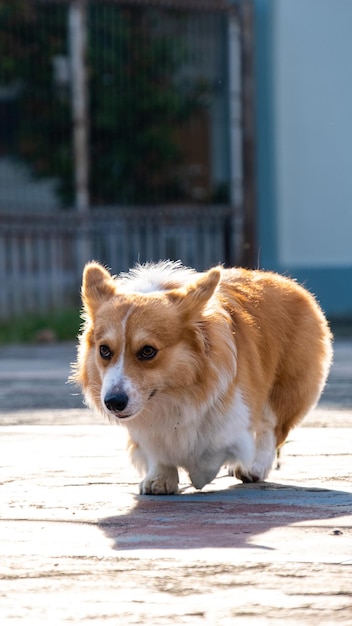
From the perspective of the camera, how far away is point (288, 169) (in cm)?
1490

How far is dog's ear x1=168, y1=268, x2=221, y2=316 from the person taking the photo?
4.83 meters

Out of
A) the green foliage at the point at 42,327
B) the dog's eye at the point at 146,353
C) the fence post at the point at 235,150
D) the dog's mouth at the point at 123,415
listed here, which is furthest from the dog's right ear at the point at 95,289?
the fence post at the point at 235,150

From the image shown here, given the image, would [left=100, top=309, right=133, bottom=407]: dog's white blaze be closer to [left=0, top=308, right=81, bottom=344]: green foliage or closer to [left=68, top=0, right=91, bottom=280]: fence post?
[left=0, top=308, right=81, bottom=344]: green foliage

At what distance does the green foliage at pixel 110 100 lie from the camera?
1481 centimetres

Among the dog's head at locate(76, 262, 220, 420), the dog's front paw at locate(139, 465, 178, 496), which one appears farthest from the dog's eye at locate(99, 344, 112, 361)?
the dog's front paw at locate(139, 465, 178, 496)

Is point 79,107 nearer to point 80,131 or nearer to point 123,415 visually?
point 80,131

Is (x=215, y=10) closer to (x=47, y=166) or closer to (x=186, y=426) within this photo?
(x=47, y=166)

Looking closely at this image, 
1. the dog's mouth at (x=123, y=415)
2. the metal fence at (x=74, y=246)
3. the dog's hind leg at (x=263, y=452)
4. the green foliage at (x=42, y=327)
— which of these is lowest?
the green foliage at (x=42, y=327)

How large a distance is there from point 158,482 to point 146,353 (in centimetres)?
55

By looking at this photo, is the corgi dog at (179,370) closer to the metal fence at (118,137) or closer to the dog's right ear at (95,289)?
the dog's right ear at (95,289)

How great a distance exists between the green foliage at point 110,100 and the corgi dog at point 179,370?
968 cm

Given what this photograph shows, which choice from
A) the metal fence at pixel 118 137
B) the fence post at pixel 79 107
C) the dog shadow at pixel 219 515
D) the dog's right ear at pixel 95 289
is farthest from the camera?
the metal fence at pixel 118 137

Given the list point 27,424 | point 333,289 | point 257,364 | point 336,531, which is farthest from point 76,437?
point 333,289

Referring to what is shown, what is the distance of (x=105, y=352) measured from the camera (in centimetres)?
471
